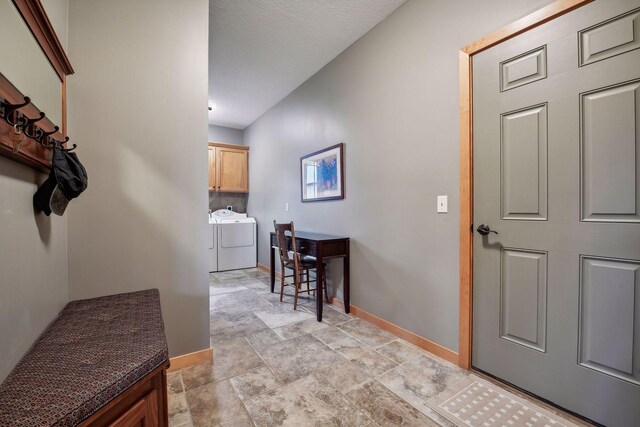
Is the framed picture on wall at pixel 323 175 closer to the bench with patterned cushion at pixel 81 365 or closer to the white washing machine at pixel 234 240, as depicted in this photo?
the white washing machine at pixel 234 240

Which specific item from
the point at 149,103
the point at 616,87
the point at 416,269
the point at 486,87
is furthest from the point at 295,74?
the point at 616,87

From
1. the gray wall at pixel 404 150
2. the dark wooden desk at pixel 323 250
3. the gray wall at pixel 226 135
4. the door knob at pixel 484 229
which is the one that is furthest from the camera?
the gray wall at pixel 226 135

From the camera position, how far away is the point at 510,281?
1.65 m

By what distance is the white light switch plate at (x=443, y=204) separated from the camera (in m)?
1.96

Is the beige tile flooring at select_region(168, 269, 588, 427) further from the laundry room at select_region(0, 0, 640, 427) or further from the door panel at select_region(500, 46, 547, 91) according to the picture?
the door panel at select_region(500, 46, 547, 91)

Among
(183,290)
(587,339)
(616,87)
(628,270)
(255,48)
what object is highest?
(255,48)

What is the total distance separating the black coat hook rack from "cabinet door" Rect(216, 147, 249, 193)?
157 inches

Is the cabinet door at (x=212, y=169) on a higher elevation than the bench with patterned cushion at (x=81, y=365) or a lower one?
higher

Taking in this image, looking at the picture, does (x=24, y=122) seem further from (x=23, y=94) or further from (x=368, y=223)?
(x=368, y=223)

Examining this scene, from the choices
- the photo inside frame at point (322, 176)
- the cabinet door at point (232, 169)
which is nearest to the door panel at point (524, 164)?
the photo inside frame at point (322, 176)

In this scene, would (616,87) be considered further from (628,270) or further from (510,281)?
(510,281)

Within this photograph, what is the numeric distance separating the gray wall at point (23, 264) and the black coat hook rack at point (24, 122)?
Answer: 0.39 feet

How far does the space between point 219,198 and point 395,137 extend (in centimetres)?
403

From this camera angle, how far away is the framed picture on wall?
301cm
